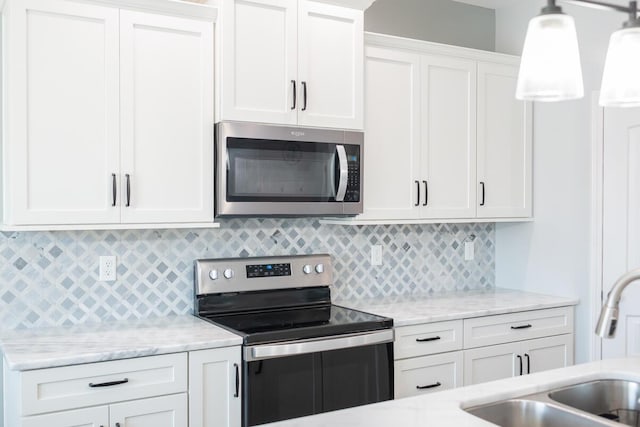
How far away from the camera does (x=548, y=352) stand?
11.7 feet

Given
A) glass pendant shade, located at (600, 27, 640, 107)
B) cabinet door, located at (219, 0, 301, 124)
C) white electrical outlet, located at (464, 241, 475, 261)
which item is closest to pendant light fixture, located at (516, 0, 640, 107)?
glass pendant shade, located at (600, 27, 640, 107)

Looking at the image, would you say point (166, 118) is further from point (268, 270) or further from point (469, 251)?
point (469, 251)

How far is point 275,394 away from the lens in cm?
257

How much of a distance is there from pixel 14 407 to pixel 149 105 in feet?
4.25

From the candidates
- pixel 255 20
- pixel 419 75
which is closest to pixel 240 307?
pixel 255 20

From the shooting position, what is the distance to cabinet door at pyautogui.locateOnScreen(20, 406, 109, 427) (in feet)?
7.11

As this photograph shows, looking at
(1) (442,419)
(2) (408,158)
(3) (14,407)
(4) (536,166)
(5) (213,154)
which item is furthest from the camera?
(4) (536,166)

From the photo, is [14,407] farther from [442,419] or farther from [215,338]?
[442,419]

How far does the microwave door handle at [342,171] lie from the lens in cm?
303

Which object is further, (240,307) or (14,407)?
(240,307)

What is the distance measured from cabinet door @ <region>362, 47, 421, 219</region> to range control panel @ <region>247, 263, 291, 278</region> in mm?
488

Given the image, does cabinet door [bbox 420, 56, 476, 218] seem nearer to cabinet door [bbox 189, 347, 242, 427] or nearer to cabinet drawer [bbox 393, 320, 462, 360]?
cabinet drawer [bbox 393, 320, 462, 360]

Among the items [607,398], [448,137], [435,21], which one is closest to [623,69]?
[607,398]

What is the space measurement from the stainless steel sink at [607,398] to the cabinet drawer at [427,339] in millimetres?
1170
